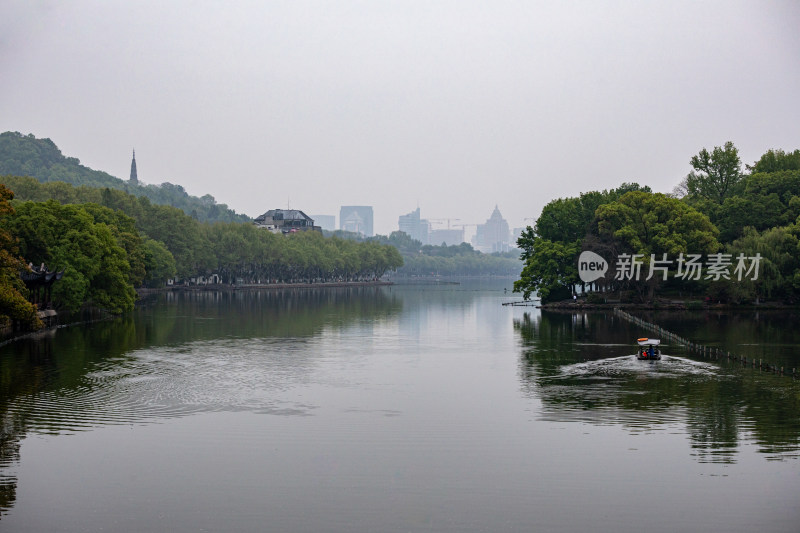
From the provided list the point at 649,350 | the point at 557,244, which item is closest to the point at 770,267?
the point at 557,244

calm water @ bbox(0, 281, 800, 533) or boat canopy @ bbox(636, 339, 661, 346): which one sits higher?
boat canopy @ bbox(636, 339, 661, 346)

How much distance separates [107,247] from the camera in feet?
264

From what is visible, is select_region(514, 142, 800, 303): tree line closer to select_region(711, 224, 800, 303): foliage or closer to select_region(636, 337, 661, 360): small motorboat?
select_region(711, 224, 800, 303): foliage

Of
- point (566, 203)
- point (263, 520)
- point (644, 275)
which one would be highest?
point (566, 203)

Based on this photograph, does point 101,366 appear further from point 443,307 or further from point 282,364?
point 443,307

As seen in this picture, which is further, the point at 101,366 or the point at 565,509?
the point at 101,366

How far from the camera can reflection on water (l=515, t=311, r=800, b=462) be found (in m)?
30.5

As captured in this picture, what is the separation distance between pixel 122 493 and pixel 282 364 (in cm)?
2768

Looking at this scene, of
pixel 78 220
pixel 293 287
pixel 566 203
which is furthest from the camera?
pixel 293 287

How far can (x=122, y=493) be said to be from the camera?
75.9ft

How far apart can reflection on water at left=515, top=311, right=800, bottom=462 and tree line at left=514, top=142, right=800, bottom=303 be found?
143ft

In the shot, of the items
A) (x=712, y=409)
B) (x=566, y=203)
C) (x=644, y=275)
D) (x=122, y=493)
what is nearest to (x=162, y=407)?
(x=122, y=493)

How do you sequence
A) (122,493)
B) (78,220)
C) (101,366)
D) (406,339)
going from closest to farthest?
(122,493), (101,366), (406,339), (78,220)

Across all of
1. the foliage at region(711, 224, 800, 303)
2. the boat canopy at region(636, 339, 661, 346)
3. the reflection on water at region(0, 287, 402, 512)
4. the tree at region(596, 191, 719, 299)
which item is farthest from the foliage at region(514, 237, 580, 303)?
the boat canopy at region(636, 339, 661, 346)
